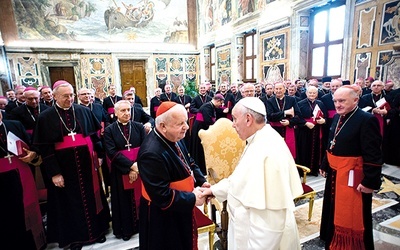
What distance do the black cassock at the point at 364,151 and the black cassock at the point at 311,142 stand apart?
8.38 feet

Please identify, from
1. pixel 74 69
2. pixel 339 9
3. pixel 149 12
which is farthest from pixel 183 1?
pixel 339 9

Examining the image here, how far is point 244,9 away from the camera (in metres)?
9.80

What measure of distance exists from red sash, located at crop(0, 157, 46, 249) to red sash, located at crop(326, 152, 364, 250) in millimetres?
3417

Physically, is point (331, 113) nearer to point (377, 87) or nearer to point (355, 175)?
point (377, 87)

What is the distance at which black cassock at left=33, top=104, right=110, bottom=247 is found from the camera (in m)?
2.64

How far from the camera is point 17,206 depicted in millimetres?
2639

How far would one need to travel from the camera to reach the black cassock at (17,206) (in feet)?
8.39

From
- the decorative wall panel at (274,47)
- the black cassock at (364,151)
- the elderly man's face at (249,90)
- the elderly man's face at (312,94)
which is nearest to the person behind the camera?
the black cassock at (364,151)

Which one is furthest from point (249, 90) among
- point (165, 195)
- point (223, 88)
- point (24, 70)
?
point (24, 70)

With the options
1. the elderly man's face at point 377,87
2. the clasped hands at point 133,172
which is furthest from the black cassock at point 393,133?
the clasped hands at point 133,172

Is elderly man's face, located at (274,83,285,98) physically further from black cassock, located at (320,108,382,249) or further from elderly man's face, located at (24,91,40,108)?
elderly man's face, located at (24,91,40,108)

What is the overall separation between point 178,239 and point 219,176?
3.64ft

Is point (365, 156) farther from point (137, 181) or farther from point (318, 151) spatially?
point (318, 151)

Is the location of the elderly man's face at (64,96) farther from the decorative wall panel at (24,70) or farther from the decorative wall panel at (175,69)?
the decorative wall panel at (175,69)
